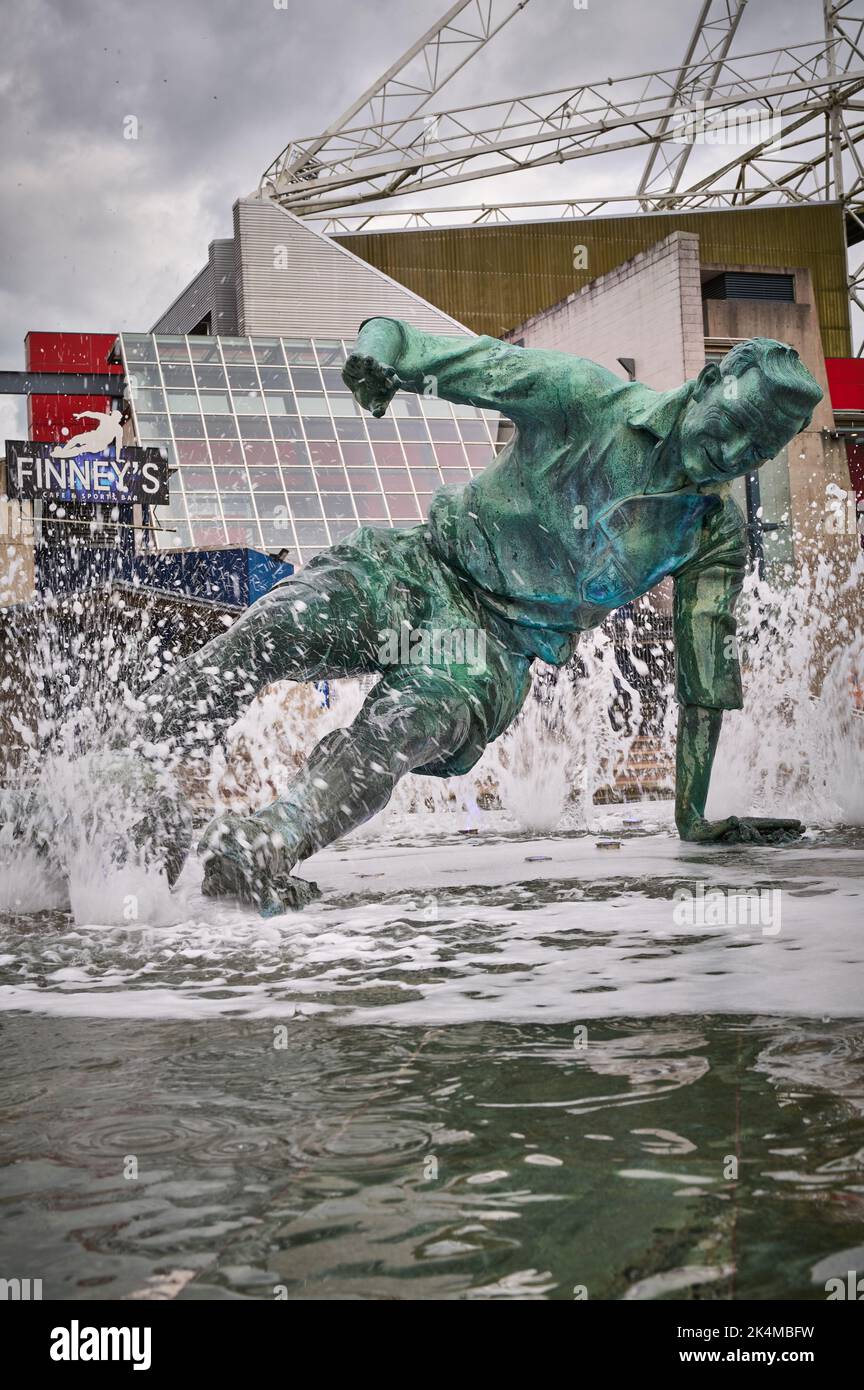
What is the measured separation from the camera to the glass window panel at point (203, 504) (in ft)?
89.0

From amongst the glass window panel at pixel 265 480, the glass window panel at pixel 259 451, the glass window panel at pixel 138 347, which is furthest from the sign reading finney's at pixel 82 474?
the glass window panel at pixel 138 347

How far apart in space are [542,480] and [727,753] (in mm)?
2703

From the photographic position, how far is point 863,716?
19.5ft

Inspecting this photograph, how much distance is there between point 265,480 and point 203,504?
145 cm

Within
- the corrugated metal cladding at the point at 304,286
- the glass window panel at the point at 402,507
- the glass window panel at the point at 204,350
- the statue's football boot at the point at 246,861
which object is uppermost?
the corrugated metal cladding at the point at 304,286

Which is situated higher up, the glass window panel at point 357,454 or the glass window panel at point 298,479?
the glass window panel at point 357,454

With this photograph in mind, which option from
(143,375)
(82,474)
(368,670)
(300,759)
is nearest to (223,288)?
(143,375)

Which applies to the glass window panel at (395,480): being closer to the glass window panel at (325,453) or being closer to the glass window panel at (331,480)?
the glass window panel at (331,480)

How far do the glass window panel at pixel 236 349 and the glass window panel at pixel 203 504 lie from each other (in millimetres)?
4475

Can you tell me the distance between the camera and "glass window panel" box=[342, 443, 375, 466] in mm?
28594

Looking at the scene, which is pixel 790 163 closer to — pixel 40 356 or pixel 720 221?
pixel 720 221

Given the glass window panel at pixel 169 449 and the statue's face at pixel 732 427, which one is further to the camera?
the glass window panel at pixel 169 449

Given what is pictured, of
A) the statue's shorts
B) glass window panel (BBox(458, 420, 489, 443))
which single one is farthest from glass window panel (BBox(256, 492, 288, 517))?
the statue's shorts

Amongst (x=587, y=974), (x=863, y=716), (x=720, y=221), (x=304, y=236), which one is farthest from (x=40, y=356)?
(x=587, y=974)
